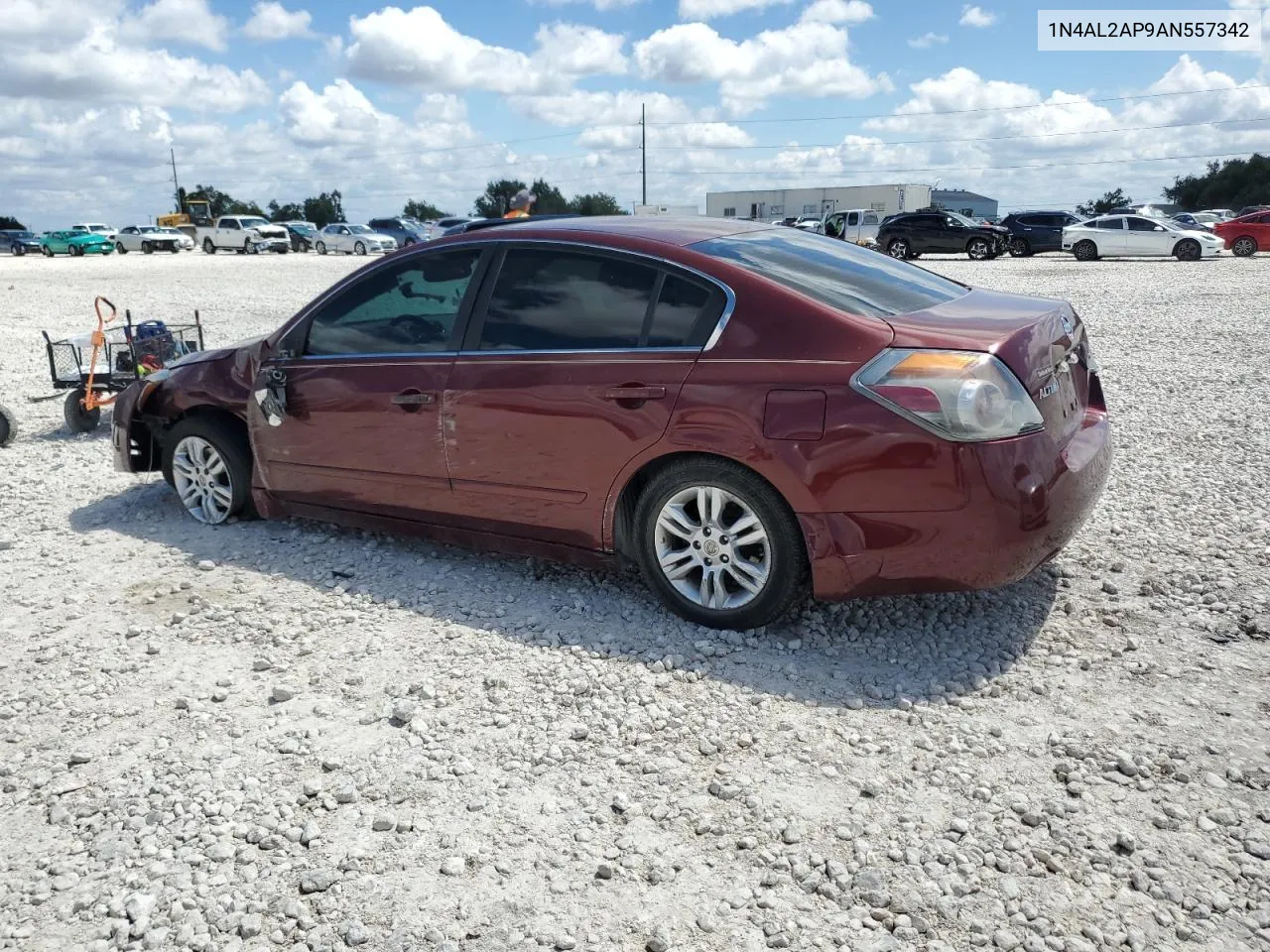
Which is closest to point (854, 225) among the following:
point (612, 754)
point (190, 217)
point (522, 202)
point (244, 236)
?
point (522, 202)

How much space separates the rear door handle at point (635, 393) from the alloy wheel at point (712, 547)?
39cm

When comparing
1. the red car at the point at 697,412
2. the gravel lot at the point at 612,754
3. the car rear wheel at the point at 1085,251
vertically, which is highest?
the car rear wheel at the point at 1085,251

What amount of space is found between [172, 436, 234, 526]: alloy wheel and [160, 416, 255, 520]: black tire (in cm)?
3

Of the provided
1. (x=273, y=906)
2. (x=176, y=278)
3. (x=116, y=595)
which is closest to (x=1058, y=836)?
(x=273, y=906)

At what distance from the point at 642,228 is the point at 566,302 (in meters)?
0.50

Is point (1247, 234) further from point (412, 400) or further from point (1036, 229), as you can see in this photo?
point (412, 400)

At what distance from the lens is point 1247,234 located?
2964 centimetres

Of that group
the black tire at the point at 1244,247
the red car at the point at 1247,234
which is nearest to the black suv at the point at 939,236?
the red car at the point at 1247,234

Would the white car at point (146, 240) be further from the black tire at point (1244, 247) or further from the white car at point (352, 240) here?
the black tire at point (1244, 247)

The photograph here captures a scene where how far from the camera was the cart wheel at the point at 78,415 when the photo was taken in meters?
8.07

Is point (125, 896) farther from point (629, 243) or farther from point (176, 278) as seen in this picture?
point (176, 278)

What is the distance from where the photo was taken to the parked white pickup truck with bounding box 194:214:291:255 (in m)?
46.7

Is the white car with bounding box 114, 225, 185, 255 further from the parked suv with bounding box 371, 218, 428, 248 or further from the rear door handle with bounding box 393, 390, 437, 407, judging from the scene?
the rear door handle with bounding box 393, 390, 437, 407

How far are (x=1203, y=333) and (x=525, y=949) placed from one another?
489 inches
